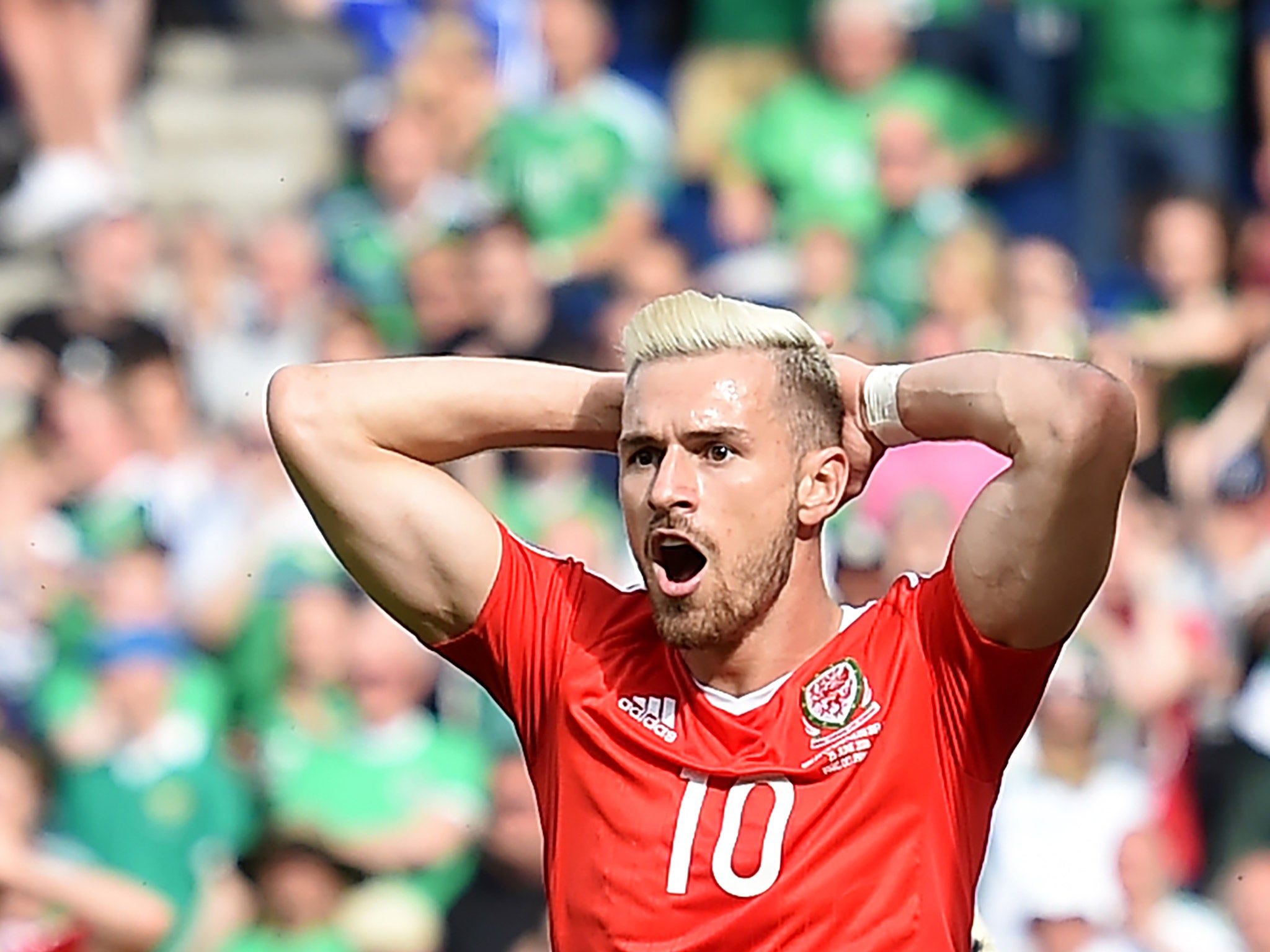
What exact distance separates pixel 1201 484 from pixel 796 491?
3.72 m

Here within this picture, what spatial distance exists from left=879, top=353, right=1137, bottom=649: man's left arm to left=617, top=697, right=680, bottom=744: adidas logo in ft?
1.63

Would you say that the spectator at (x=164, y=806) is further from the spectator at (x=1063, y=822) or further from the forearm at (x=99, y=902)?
the spectator at (x=1063, y=822)

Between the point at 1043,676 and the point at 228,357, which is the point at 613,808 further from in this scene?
the point at 228,357

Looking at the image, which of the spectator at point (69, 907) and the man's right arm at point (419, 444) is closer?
the man's right arm at point (419, 444)

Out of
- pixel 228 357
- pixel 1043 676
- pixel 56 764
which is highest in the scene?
pixel 1043 676

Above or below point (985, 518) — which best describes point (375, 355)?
below

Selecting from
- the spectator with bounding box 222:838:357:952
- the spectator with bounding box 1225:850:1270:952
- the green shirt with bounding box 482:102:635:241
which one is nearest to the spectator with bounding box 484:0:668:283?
the green shirt with bounding box 482:102:635:241

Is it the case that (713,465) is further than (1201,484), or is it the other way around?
(1201,484)

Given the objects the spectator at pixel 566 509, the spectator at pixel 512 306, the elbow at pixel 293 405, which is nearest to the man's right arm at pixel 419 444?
the elbow at pixel 293 405

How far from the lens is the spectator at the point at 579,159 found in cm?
828

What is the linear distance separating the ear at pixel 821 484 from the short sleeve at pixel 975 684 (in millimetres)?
215

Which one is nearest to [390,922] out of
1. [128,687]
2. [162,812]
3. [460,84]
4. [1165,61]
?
[162,812]

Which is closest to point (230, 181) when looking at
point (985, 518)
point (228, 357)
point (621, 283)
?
point (228, 357)

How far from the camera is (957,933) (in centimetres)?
331
